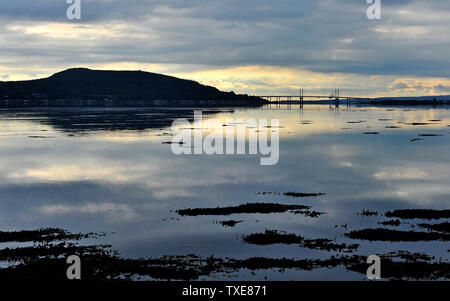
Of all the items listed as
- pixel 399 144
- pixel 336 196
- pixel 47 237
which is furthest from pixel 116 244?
pixel 399 144

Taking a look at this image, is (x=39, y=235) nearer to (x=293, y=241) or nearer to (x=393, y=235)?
(x=293, y=241)

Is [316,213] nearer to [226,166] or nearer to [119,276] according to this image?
[119,276]

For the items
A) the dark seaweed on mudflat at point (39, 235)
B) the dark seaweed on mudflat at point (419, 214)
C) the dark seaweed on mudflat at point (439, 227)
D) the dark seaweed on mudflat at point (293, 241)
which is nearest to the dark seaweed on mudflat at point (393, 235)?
the dark seaweed on mudflat at point (439, 227)

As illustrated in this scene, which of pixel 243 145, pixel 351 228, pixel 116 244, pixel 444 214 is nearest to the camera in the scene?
pixel 116 244

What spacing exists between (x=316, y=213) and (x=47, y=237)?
12.1 metres

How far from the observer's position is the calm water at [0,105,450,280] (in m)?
21.0

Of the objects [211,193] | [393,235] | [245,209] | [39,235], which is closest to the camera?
[393,235]

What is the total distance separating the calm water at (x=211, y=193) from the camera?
21.0 metres

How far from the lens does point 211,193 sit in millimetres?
31531

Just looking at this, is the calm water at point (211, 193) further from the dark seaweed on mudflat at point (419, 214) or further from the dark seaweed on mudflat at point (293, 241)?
the dark seaweed on mudflat at point (419, 214)

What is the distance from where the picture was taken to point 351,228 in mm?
23312

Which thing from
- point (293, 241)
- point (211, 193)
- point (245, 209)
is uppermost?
point (211, 193)

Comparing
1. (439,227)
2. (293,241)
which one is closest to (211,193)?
(293,241)

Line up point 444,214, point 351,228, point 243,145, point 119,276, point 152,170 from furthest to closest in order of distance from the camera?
1. point 243,145
2. point 152,170
3. point 444,214
4. point 351,228
5. point 119,276
